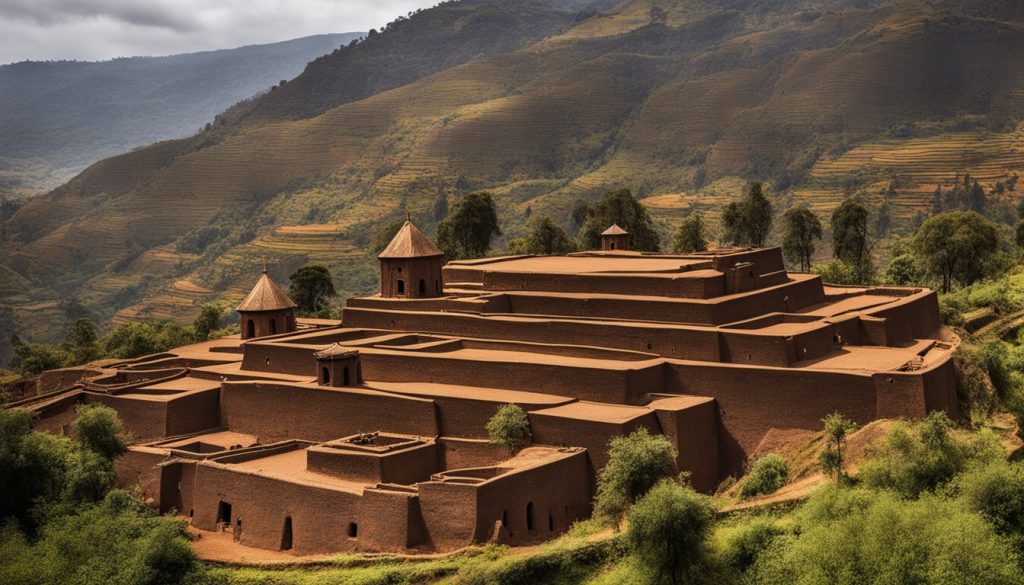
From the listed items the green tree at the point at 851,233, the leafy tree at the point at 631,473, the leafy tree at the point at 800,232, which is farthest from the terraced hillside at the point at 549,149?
the leafy tree at the point at 631,473

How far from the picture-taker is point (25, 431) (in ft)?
98.8

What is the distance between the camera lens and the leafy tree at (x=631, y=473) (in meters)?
23.7

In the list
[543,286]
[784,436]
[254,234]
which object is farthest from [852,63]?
[784,436]

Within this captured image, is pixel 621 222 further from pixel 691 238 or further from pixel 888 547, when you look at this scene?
pixel 888 547

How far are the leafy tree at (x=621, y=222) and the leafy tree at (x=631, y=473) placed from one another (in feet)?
98.8

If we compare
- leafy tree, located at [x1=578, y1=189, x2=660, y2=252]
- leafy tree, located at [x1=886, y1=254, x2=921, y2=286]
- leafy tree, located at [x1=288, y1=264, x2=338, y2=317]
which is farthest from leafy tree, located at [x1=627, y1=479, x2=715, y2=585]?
leafy tree, located at [x1=578, y1=189, x2=660, y2=252]

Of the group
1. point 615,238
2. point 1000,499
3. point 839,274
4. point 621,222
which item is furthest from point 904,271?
point 1000,499

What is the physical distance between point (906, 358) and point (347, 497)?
46.3 feet

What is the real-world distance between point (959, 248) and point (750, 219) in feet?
30.6

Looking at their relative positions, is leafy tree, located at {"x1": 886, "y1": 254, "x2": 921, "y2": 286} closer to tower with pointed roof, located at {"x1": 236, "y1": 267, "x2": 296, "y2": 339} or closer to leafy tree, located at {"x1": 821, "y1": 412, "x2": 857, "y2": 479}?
leafy tree, located at {"x1": 821, "y1": 412, "x2": 857, "y2": 479}

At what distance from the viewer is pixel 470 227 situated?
5547 centimetres

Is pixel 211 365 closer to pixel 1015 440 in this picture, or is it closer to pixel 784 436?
pixel 784 436

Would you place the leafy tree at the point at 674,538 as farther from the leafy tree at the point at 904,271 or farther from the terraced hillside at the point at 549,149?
the terraced hillside at the point at 549,149

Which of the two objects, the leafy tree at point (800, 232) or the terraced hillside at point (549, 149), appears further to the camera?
the terraced hillside at point (549, 149)
